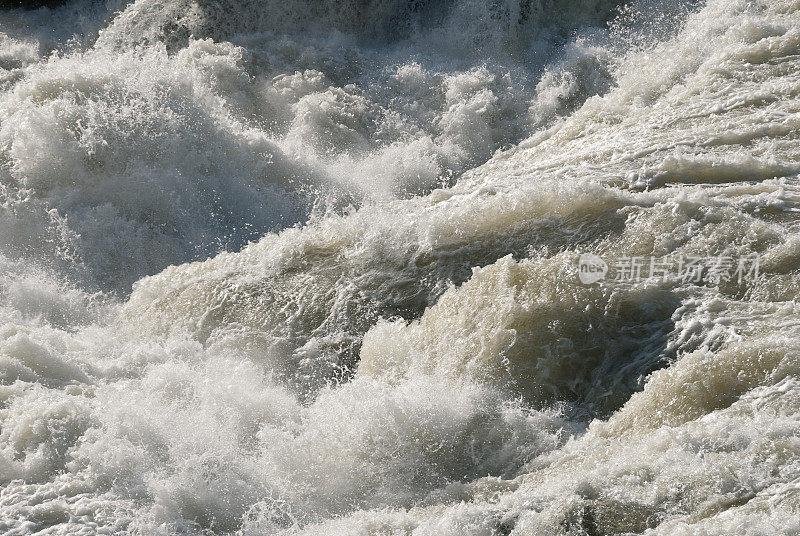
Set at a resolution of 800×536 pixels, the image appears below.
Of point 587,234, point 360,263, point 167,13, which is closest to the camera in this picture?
point 587,234

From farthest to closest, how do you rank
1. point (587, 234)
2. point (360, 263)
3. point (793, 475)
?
point (360, 263)
point (587, 234)
point (793, 475)

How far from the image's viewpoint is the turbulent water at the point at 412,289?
3500 mm

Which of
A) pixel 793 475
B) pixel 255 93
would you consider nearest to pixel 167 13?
pixel 255 93

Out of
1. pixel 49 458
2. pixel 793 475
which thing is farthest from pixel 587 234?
pixel 49 458

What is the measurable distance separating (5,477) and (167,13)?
22.1 feet

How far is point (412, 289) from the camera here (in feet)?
16.2

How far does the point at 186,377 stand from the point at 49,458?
922 millimetres

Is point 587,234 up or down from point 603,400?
up

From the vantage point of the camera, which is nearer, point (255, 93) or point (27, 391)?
point (27, 391)

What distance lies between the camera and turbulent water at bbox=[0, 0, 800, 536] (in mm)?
3500

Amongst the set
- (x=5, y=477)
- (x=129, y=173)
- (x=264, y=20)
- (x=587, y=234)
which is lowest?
(x=5, y=477)

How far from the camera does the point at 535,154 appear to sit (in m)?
6.66

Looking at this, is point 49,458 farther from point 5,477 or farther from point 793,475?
point 793,475

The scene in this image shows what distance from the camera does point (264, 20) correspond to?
364 inches
